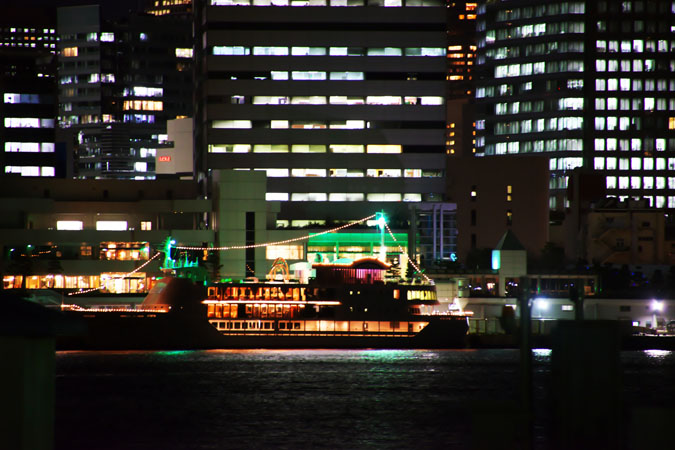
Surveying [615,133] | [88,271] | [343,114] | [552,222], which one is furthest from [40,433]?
[615,133]

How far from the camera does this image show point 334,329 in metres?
73.5

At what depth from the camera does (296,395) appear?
52.3 m


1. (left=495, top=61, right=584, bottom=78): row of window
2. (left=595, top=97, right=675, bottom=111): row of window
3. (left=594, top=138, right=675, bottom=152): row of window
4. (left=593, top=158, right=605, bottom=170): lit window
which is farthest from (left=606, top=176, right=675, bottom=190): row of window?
(left=495, top=61, right=584, bottom=78): row of window

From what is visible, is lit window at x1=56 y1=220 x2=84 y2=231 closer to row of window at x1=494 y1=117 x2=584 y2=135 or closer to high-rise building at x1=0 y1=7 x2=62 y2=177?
high-rise building at x1=0 y1=7 x2=62 y2=177

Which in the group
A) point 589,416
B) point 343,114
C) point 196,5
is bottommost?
point 589,416

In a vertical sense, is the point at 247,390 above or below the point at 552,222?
below

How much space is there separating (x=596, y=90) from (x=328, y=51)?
62790mm

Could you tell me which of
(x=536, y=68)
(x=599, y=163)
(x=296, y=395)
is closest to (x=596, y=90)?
(x=536, y=68)

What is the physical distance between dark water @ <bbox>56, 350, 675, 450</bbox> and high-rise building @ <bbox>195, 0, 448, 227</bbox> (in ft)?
193

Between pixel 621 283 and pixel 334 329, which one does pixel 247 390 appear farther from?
pixel 621 283

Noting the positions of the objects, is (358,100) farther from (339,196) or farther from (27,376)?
(27,376)

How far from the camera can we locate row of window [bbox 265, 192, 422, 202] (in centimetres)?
13325

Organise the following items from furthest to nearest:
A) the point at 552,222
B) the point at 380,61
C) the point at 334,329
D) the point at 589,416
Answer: the point at 552,222 → the point at 380,61 → the point at 334,329 → the point at 589,416

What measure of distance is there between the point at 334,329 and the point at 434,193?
63.1 m
